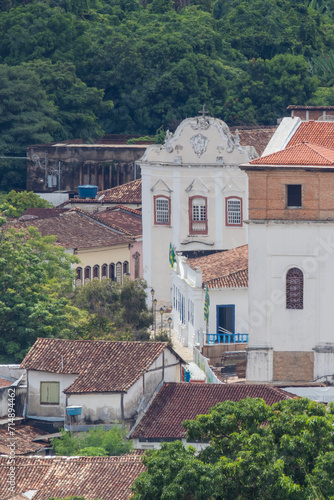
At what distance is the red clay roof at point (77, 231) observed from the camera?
75375mm

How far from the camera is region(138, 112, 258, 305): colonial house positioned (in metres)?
70.6

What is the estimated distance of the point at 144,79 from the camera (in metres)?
105

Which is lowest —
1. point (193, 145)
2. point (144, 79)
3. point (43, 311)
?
point (43, 311)

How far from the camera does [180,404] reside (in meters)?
48.1

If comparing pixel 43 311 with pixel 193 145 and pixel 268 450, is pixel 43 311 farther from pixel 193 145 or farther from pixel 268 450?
pixel 268 450

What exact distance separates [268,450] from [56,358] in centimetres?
1643

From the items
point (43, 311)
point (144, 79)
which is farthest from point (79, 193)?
point (43, 311)

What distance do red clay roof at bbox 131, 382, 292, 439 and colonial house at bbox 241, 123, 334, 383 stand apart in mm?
3890

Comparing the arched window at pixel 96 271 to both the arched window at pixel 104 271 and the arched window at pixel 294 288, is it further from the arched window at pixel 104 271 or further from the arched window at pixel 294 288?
the arched window at pixel 294 288

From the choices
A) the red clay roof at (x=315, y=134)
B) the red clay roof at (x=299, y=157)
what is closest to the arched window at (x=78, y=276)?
the red clay roof at (x=315, y=134)

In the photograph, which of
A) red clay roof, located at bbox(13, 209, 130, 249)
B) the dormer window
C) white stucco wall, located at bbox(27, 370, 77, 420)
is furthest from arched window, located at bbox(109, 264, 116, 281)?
white stucco wall, located at bbox(27, 370, 77, 420)

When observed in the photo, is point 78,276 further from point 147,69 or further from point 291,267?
point 147,69

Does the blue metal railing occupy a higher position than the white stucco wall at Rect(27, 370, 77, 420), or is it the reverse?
Answer: the blue metal railing

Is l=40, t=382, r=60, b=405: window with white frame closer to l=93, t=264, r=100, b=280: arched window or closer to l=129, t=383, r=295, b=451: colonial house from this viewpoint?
l=129, t=383, r=295, b=451: colonial house
